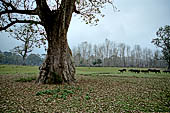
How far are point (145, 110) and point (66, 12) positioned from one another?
988cm

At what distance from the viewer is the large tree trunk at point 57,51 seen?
1077 centimetres

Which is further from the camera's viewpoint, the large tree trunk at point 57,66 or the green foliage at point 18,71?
the green foliage at point 18,71

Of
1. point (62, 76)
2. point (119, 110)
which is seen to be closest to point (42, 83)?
point (62, 76)

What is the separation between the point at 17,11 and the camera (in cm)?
1102

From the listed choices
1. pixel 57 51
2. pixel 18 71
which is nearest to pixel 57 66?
pixel 57 51

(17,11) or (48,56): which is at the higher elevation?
(17,11)

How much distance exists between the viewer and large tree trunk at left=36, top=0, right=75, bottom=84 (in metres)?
10.8

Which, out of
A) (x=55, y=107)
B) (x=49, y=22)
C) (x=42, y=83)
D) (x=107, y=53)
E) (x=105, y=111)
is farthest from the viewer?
(x=107, y=53)

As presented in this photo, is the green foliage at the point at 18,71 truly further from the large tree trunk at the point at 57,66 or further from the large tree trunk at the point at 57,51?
the large tree trunk at the point at 57,51

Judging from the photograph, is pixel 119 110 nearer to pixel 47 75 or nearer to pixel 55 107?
pixel 55 107

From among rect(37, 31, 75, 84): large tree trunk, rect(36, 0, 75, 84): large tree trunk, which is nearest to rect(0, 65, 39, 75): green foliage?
rect(37, 31, 75, 84): large tree trunk

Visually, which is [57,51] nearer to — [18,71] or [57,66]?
[57,66]

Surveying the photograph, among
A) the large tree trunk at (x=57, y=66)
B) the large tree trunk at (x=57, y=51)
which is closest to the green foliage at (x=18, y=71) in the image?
the large tree trunk at (x=57, y=66)

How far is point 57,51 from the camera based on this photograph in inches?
443
